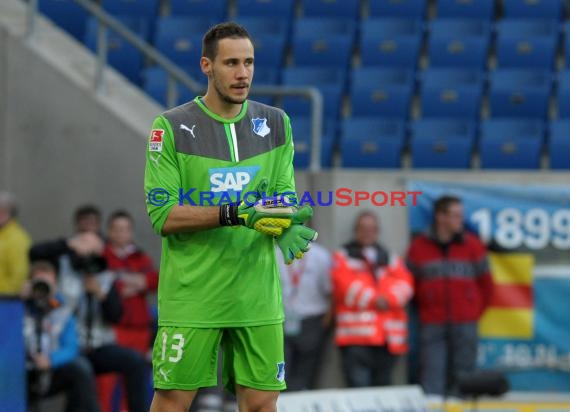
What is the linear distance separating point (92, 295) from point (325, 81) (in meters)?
4.96

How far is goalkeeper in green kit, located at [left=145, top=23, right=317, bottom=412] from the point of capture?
213 inches

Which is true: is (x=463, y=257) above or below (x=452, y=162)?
below

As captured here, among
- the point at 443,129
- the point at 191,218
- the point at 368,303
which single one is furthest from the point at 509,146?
the point at 191,218

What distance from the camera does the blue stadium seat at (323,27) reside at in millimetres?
14422

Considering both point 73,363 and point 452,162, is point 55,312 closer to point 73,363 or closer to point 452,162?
point 73,363

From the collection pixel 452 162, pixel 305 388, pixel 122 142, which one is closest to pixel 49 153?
pixel 122 142

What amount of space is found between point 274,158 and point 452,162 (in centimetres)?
824

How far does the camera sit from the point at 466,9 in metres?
15.0

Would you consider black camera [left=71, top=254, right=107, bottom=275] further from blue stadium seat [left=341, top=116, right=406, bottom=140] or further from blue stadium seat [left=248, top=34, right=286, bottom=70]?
blue stadium seat [left=248, top=34, right=286, bottom=70]

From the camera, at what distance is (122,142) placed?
443 inches

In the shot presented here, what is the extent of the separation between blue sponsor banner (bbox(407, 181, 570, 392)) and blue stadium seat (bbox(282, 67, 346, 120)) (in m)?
2.89

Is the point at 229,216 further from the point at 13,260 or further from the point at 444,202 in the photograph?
the point at 444,202

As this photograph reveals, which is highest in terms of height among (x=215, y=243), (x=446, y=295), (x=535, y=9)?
(x=535, y=9)

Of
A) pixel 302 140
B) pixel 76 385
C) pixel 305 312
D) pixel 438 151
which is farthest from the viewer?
pixel 438 151
